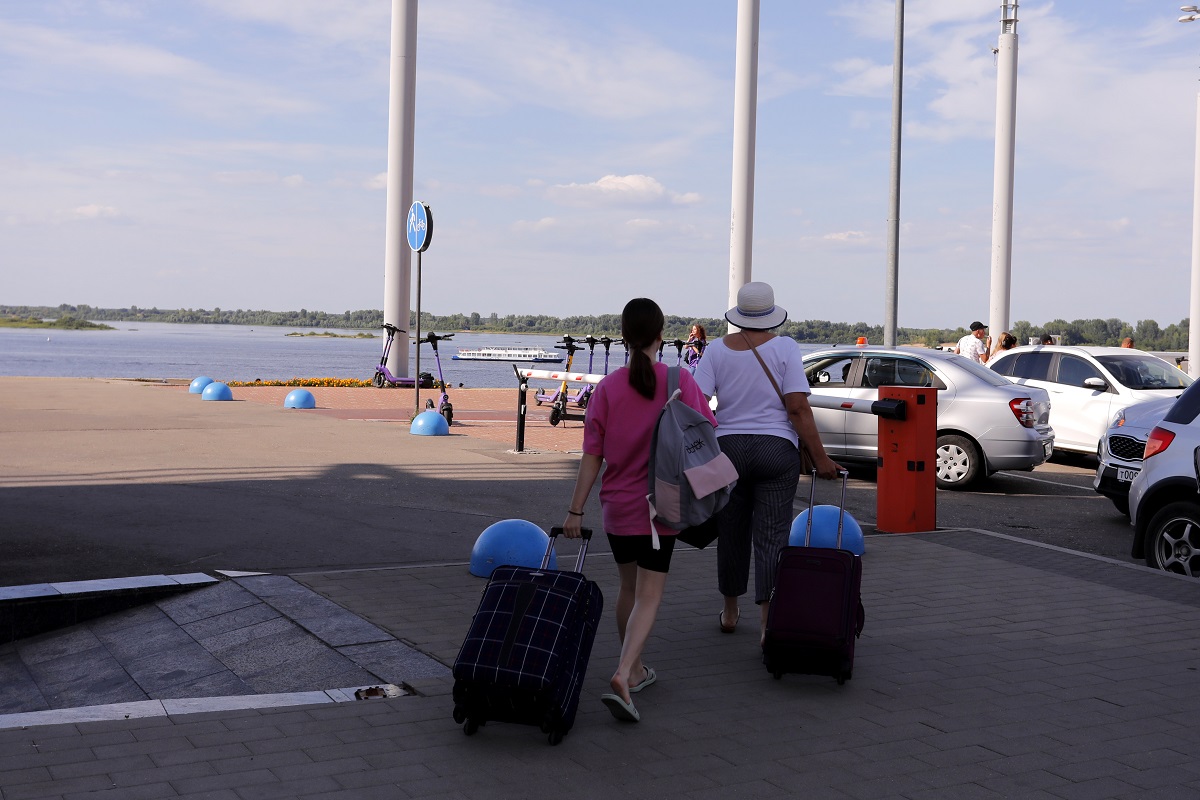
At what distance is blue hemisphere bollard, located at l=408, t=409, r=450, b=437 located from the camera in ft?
56.6

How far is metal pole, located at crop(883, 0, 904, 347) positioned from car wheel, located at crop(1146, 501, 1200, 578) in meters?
8.49

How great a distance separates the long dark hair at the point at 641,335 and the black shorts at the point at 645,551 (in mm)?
597

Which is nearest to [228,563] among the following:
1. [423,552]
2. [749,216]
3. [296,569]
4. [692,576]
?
[296,569]

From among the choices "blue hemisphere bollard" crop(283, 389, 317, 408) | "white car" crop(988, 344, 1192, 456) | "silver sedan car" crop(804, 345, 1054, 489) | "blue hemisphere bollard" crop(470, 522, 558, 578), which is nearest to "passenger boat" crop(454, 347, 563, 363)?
"blue hemisphere bollard" crop(283, 389, 317, 408)

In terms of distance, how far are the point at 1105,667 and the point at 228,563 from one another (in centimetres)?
540

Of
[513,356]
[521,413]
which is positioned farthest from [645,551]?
[513,356]

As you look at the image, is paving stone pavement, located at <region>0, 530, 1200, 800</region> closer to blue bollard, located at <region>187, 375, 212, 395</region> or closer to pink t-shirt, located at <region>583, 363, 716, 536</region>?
pink t-shirt, located at <region>583, 363, 716, 536</region>

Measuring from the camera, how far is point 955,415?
13031 mm

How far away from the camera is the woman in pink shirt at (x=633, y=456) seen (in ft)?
15.9

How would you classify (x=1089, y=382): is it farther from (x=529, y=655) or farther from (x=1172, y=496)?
(x=529, y=655)

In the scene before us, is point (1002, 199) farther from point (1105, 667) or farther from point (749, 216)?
point (1105, 667)

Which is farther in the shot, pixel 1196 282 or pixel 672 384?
pixel 1196 282

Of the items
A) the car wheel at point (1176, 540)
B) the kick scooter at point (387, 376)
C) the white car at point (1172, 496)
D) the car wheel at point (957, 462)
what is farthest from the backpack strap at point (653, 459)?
the kick scooter at point (387, 376)

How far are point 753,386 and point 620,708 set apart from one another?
5.90 ft
